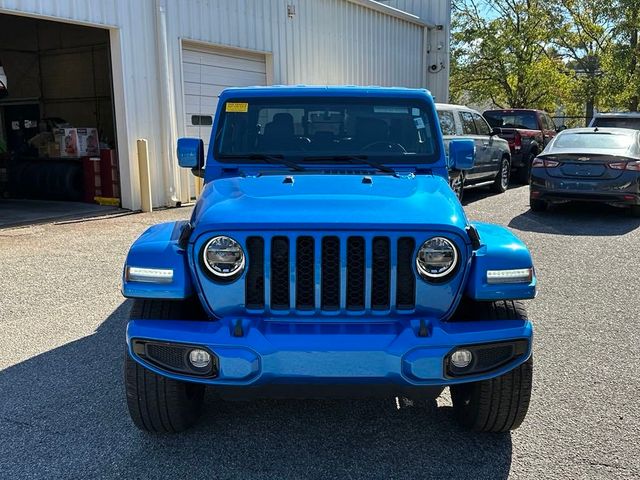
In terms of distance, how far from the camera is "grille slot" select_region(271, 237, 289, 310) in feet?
9.10

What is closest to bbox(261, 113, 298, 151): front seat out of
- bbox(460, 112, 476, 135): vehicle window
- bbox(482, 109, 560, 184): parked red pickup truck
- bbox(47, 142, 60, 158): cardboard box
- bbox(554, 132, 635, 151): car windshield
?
bbox(554, 132, 635, 151): car windshield

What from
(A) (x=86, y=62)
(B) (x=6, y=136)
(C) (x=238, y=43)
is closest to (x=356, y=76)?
(C) (x=238, y=43)

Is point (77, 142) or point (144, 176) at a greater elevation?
point (77, 142)

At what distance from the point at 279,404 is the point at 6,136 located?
1466cm

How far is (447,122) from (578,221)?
113 inches

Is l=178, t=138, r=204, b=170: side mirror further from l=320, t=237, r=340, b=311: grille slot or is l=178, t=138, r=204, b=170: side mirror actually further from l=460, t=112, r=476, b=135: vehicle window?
l=460, t=112, r=476, b=135: vehicle window

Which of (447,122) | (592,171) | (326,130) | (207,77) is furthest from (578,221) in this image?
(207,77)

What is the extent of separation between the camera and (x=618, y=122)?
14.4 meters

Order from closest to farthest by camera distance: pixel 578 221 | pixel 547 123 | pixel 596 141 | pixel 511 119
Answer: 1. pixel 578 221
2. pixel 596 141
3. pixel 511 119
4. pixel 547 123

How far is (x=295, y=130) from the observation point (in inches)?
163

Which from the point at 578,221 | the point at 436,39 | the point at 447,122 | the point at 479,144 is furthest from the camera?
the point at 436,39

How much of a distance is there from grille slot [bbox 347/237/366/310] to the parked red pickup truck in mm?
12657

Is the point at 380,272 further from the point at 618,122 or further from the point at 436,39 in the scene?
the point at 436,39

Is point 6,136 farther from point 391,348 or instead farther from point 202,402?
point 391,348
